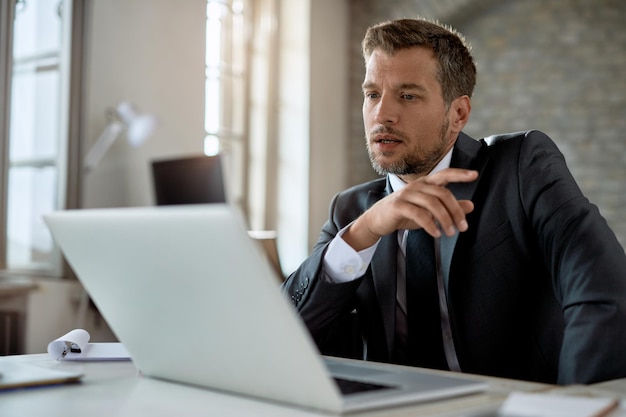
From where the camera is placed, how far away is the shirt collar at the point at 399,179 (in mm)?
1854

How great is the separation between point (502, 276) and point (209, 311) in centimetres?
91

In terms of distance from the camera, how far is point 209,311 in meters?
0.85

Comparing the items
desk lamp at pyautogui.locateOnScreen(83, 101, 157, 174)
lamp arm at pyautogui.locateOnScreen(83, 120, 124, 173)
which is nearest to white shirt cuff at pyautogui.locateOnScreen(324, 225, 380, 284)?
desk lamp at pyautogui.locateOnScreen(83, 101, 157, 174)

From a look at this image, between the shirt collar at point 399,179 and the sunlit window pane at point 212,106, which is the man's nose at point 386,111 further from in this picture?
the sunlit window pane at point 212,106

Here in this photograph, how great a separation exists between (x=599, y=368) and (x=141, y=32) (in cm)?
382

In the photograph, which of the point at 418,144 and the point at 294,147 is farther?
the point at 294,147

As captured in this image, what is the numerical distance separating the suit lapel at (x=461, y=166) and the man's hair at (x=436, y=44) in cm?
21

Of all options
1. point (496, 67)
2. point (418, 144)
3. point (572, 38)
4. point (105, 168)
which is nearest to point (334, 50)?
point (496, 67)

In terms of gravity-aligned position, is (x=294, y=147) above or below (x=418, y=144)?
above

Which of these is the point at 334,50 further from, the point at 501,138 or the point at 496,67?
the point at 501,138

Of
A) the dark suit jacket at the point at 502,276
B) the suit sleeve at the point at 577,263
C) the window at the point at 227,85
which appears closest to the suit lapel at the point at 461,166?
the dark suit jacket at the point at 502,276

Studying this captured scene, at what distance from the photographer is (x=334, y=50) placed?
6.30 m

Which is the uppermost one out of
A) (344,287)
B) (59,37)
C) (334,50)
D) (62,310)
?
(334,50)

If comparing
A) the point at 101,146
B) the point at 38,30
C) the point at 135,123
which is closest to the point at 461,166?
the point at 135,123
